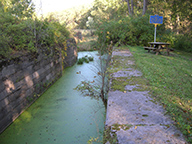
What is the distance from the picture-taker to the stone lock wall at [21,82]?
3650mm

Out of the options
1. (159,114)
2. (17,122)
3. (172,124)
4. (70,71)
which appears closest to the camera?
(172,124)

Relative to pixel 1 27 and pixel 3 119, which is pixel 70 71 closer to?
pixel 1 27

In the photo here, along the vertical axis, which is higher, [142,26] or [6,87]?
[142,26]

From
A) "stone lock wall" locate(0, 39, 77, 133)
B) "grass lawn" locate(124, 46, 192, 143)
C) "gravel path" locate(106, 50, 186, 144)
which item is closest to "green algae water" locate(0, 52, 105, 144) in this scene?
"stone lock wall" locate(0, 39, 77, 133)

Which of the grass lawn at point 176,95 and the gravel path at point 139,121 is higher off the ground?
the gravel path at point 139,121

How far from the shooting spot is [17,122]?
389 centimetres

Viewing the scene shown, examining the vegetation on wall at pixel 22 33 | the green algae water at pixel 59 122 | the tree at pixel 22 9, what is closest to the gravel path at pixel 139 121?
the green algae water at pixel 59 122

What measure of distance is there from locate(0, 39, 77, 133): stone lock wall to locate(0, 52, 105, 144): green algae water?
20cm

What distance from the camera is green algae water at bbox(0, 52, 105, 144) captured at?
3.30 m

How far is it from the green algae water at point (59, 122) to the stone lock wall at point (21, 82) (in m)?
0.20

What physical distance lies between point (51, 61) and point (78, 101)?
2350 mm

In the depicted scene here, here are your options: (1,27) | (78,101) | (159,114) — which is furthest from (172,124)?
(1,27)

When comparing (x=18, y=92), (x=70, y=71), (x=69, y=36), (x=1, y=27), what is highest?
(x=1, y=27)

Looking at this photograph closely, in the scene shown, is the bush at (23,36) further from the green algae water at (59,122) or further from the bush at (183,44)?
the bush at (183,44)
